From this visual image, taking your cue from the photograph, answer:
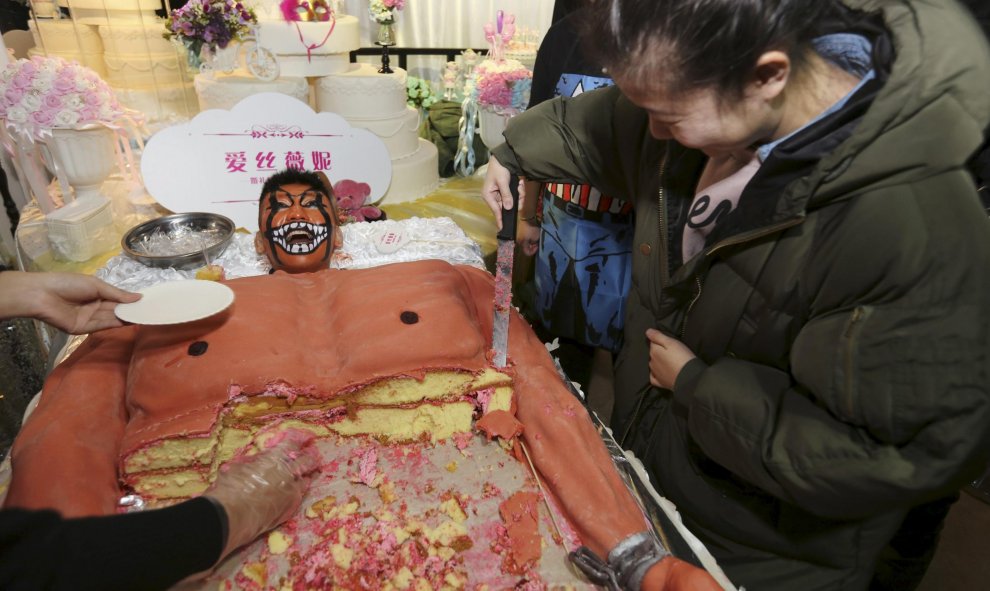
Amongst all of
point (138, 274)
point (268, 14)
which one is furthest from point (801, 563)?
point (268, 14)

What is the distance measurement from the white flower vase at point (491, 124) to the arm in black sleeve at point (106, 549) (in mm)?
2996

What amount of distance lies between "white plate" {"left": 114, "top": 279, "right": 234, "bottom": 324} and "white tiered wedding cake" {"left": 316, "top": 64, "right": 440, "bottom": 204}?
6.42ft

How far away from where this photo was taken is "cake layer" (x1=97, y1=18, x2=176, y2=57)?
134 inches

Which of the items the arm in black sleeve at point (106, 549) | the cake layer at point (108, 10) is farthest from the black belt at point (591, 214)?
the cake layer at point (108, 10)

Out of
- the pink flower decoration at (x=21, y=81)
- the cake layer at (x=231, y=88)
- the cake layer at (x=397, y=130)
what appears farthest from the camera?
the cake layer at (x=397, y=130)

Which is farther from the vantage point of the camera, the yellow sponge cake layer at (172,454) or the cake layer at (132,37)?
the cake layer at (132,37)

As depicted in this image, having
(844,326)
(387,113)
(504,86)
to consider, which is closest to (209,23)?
(387,113)

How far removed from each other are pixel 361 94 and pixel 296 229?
1424mm

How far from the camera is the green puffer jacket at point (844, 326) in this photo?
3.07ft

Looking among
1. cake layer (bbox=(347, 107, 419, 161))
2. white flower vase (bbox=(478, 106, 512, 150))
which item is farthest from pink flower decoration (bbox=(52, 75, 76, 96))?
white flower vase (bbox=(478, 106, 512, 150))

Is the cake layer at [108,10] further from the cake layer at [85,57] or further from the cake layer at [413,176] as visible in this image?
the cake layer at [413,176]

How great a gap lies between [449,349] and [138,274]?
1618 mm

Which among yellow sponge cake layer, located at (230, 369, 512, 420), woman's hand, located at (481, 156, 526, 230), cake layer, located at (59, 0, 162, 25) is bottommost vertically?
yellow sponge cake layer, located at (230, 369, 512, 420)

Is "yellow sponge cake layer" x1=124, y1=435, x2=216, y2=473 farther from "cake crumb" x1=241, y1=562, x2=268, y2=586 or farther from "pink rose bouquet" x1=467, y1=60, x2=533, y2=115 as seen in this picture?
"pink rose bouquet" x1=467, y1=60, x2=533, y2=115
